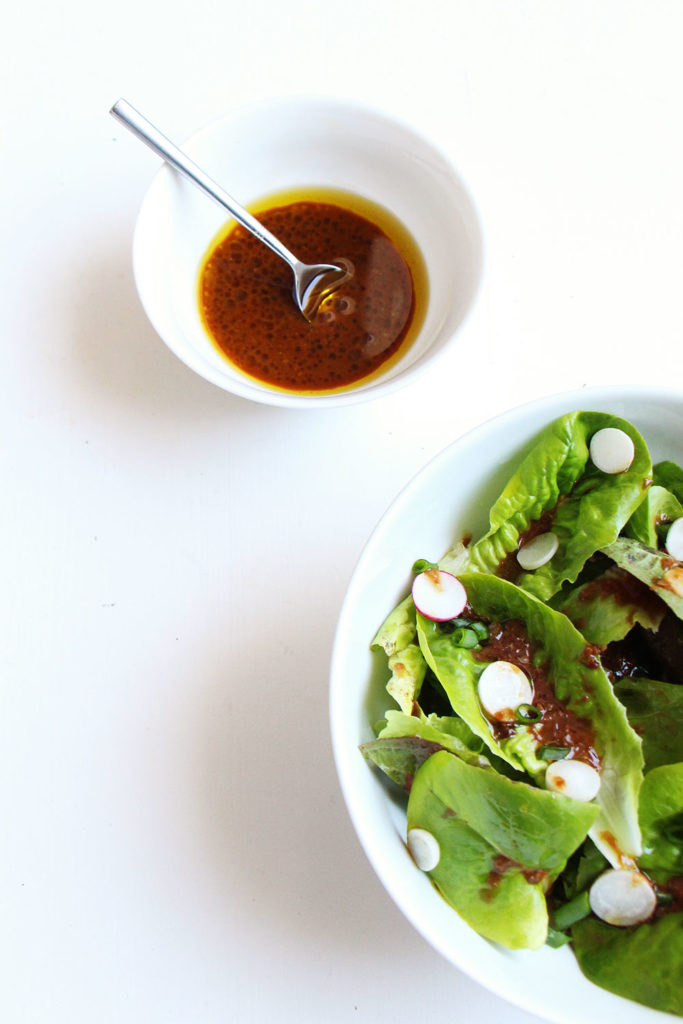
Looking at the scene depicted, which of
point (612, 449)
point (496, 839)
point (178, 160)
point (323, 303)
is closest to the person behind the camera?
point (496, 839)

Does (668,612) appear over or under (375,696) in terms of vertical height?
over

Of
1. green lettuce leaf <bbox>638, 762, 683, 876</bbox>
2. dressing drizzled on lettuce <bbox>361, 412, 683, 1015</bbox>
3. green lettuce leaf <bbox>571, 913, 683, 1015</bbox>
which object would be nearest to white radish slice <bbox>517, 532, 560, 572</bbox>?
dressing drizzled on lettuce <bbox>361, 412, 683, 1015</bbox>

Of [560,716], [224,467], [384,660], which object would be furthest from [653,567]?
[224,467]

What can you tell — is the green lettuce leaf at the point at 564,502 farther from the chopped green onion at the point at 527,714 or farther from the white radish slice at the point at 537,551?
the chopped green onion at the point at 527,714

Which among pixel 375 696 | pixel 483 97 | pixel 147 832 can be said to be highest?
pixel 483 97

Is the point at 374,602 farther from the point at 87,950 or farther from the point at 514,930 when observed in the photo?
the point at 87,950

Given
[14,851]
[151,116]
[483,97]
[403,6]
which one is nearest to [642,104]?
[483,97]

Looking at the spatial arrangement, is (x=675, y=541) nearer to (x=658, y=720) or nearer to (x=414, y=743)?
(x=658, y=720)

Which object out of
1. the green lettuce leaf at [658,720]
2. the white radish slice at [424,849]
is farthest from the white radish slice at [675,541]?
the white radish slice at [424,849]
